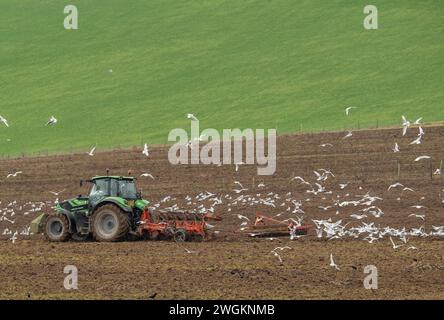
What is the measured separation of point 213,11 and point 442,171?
47983mm

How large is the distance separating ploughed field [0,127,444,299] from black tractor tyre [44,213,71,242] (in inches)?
22.4

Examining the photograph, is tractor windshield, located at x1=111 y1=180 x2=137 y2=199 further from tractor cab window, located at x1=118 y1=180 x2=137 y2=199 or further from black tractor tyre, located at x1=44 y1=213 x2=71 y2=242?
black tractor tyre, located at x1=44 y1=213 x2=71 y2=242

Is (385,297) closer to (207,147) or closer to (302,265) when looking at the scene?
(302,265)

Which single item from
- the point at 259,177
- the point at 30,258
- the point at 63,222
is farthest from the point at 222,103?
the point at 30,258

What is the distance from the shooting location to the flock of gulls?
28719 millimetres

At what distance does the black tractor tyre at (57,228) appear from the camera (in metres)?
29.4

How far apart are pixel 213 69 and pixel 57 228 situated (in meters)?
45.0

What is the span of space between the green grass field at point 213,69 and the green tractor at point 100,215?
2787 cm

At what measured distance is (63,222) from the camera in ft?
96.4

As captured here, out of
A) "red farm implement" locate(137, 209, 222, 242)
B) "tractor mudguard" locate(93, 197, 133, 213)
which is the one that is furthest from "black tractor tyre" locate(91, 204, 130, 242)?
"red farm implement" locate(137, 209, 222, 242)

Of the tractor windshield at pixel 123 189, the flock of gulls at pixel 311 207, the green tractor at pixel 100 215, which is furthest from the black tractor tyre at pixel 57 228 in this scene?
the flock of gulls at pixel 311 207

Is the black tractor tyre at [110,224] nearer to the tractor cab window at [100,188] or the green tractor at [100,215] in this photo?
the green tractor at [100,215]

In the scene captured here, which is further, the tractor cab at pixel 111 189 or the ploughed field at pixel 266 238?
the tractor cab at pixel 111 189
